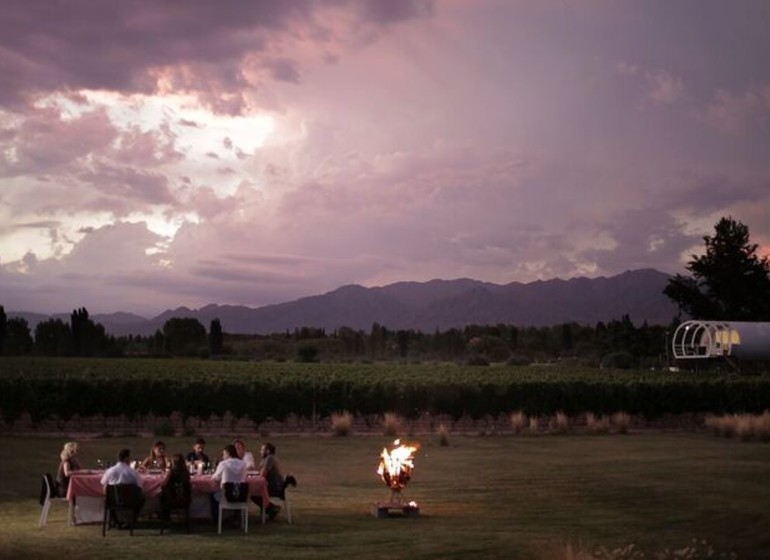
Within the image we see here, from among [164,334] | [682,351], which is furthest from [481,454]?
[164,334]

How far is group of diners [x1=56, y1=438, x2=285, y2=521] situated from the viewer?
16.5 metres

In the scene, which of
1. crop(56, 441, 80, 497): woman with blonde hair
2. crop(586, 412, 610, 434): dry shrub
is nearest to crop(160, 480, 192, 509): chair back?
crop(56, 441, 80, 497): woman with blonde hair

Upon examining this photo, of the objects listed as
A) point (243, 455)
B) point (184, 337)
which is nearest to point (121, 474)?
point (243, 455)

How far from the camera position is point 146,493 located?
56.5ft

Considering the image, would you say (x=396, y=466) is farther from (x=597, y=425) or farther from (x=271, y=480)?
(x=597, y=425)

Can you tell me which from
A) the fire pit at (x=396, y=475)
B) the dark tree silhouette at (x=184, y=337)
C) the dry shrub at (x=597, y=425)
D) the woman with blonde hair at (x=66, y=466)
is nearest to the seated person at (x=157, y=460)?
the woman with blonde hair at (x=66, y=466)

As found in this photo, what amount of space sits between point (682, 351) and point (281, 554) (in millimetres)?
66708

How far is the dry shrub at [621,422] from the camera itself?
44.2 m

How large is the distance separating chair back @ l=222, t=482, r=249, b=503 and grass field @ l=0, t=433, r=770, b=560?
1.92 ft

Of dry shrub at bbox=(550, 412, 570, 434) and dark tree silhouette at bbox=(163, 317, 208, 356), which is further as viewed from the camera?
dark tree silhouette at bbox=(163, 317, 208, 356)

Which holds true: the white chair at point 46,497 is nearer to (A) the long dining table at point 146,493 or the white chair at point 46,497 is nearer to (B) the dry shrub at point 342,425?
(A) the long dining table at point 146,493

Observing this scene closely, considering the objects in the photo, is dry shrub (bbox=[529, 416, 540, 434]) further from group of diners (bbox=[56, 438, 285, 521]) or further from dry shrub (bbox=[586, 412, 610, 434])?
group of diners (bbox=[56, 438, 285, 521])

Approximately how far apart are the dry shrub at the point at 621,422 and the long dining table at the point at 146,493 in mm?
28798

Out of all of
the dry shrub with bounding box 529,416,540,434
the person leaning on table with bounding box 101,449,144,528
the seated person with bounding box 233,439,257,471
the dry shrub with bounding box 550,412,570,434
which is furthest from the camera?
the dry shrub with bounding box 550,412,570,434
